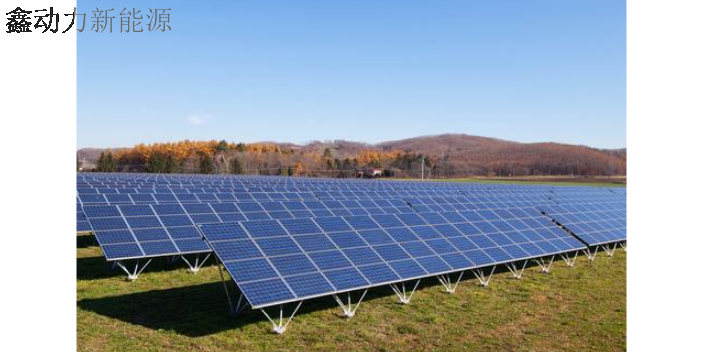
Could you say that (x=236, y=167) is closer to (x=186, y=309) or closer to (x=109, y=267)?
(x=109, y=267)

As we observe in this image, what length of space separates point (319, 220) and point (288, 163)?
342ft

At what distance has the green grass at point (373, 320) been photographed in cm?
930

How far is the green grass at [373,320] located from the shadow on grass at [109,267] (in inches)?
5.4

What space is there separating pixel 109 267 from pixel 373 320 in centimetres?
1004

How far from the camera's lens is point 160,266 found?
16094 mm

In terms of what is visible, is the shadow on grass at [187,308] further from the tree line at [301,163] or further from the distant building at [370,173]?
the distant building at [370,173]

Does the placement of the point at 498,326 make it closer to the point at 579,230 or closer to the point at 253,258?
the point at 253,258

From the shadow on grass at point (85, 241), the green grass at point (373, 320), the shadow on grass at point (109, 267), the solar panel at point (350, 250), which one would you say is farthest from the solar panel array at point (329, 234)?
the shadow on grass at point (109, 267)

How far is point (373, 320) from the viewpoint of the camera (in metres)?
10.6

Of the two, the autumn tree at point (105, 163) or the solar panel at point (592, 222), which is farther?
the autumn tree at point (105, 163)

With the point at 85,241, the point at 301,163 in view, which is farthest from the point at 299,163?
the point at 85,241

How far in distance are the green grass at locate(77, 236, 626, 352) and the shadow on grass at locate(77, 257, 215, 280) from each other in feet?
0.45
